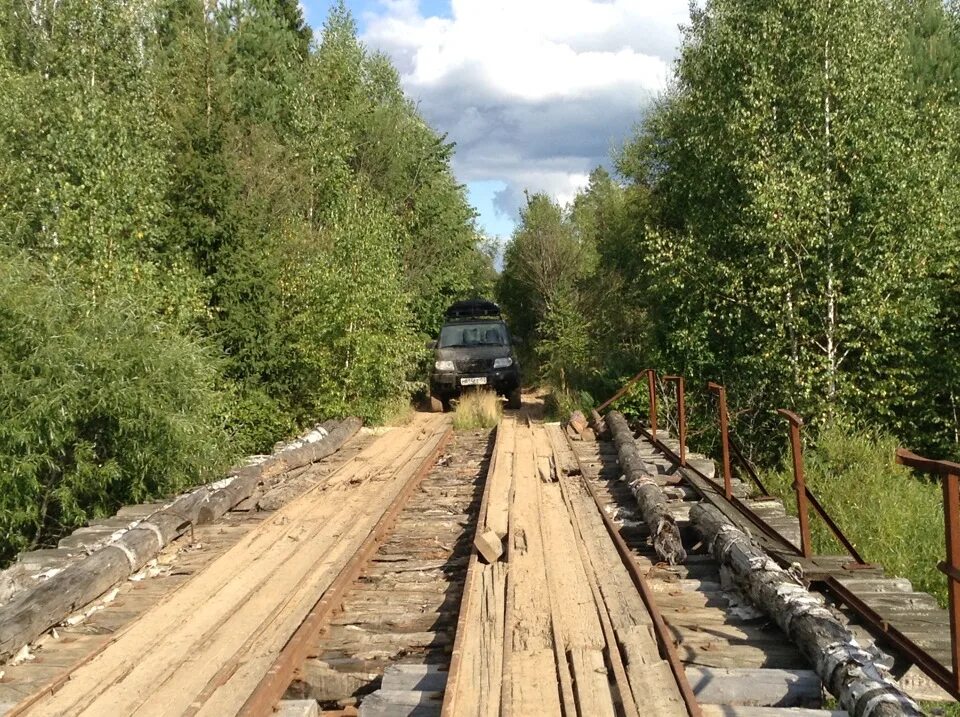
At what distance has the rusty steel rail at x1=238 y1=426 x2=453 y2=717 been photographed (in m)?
3.98

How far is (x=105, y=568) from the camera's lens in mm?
5664

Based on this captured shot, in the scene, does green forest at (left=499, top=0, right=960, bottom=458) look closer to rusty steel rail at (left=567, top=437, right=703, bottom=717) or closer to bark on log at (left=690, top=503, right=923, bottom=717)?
rusty steel rail at (left=567, top=437, right=703, bottom=717)

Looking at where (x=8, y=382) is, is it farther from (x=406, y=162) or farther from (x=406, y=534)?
(x=406, y=162)

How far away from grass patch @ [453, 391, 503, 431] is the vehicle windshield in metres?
2.88

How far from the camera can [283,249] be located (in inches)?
617

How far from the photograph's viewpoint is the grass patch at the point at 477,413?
15164 millimetres

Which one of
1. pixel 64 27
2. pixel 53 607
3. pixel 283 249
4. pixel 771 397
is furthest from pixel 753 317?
pixel 64 27

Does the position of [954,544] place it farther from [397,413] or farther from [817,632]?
[397,413]

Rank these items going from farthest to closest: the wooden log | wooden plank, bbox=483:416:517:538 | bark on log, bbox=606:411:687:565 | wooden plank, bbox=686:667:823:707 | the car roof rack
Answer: the car roof rack < the wooden log < wooden plank, bbox=483:416:517:538 < bark on log, bbox=606:411:687:565 < wooden plank, bbox=686:667:823:707

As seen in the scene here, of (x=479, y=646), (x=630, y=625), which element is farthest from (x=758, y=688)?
(x=479, y=646)

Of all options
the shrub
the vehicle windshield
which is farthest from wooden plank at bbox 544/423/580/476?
the vehicle windshield

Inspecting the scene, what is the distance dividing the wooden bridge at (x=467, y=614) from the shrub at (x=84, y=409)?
2.59ft

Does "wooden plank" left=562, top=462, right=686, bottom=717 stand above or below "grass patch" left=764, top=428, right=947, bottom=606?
above

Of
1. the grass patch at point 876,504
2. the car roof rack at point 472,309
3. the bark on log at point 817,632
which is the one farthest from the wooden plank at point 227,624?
the car roof rack at point 472,309
